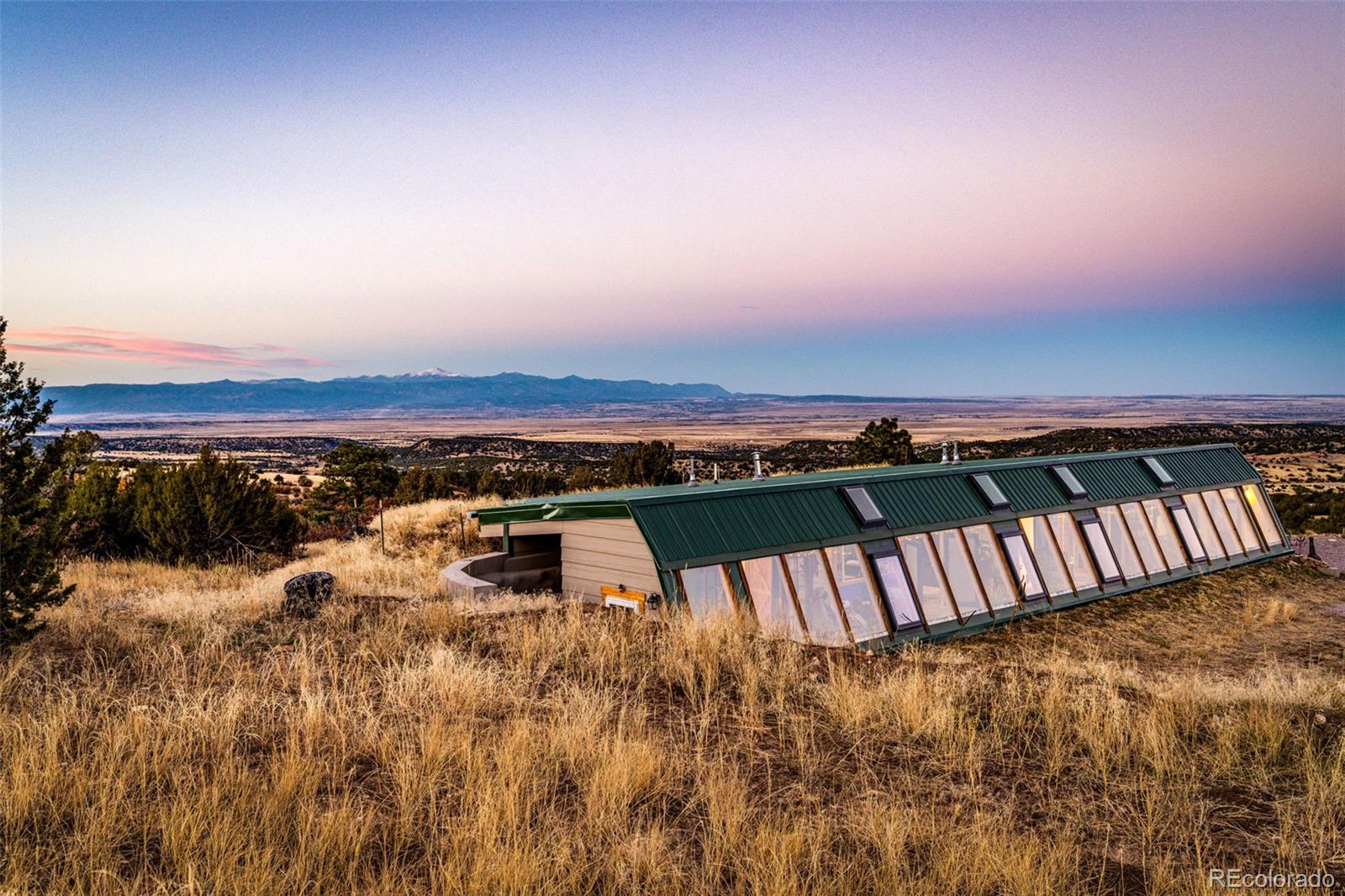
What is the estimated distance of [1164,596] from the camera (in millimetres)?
20062

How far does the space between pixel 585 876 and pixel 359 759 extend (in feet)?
8.70

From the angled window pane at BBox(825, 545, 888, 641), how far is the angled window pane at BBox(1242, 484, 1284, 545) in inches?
671

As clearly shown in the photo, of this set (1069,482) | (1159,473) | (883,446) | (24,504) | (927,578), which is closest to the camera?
(24,504)

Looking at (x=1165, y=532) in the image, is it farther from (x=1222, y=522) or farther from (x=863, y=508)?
(x=863, y=508)

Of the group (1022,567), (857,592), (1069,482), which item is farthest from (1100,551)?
(857,592)

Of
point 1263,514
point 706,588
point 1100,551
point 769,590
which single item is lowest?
point 1100,551

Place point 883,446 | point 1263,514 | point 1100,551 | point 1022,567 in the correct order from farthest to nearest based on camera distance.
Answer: point 883,446 → point 1263,514 → point 1100,551 → point 1022,567

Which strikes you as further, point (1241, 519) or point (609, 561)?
point (1241, 519)

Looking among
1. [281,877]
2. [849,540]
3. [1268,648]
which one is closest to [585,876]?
[281,877]

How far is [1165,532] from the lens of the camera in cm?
2264

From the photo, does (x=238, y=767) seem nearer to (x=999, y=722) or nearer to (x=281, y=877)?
(x=281, y=877)
